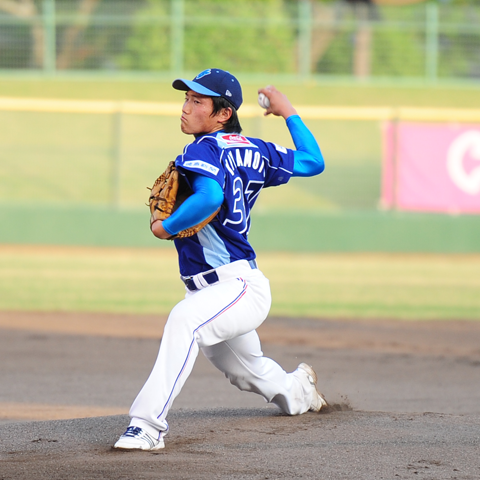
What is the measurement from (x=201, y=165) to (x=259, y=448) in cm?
119

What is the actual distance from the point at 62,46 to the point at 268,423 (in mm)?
16603

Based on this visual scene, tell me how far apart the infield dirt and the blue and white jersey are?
795 millimetres

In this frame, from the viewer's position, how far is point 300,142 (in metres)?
3.54

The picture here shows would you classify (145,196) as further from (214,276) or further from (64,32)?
(214,276)

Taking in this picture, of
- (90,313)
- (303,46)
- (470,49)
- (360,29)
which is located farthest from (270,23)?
(90,313)

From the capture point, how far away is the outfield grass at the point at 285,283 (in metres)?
8.72

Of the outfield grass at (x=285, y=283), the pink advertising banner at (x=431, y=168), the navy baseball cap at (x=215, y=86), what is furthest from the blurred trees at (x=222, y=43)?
the navy baseball cap at (x=215, y=86)

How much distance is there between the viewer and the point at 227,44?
18.2 m

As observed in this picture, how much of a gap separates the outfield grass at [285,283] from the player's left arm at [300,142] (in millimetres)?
4997

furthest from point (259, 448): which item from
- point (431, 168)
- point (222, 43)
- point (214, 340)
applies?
point (222, 43)

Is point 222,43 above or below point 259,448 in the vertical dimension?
above

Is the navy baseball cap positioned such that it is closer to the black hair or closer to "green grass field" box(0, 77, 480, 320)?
the black hair

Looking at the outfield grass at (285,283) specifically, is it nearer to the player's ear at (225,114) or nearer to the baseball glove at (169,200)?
the player's ear at (225,114)

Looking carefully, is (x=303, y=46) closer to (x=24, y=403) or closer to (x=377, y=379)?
(x=377, y=379)
